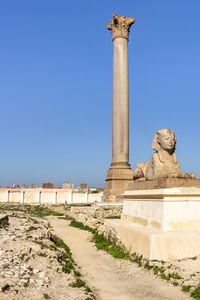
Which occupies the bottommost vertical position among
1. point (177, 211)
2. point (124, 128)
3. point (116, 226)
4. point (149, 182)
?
point (116, 226)

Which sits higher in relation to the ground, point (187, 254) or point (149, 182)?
point (149, 182)

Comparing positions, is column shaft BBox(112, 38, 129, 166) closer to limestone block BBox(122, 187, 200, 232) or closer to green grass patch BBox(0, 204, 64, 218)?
green grass patch BBox(0, 204, 64, 218)

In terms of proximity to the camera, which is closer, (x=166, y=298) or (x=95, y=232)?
(x=166, y=298)

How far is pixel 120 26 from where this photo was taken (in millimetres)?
21031

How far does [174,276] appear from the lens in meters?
5.77

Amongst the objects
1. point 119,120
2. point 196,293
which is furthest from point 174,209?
point 119,120

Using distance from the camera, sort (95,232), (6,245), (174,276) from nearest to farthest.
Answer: (174,276) < (6,245) < (95,232)

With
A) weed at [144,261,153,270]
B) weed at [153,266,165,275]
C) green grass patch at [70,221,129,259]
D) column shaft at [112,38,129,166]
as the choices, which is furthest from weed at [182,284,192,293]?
column shaft at [112,38,129,166]

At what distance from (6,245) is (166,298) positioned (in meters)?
3.86

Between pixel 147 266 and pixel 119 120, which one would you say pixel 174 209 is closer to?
pixel 147 266

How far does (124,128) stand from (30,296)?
1578 centimetres

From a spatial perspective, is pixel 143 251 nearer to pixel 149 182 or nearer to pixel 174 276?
pixel 174 276

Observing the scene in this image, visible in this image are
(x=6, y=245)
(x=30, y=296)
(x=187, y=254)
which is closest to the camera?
(x=30, y=296)

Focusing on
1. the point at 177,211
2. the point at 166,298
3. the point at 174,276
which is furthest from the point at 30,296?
the point at 177,211
